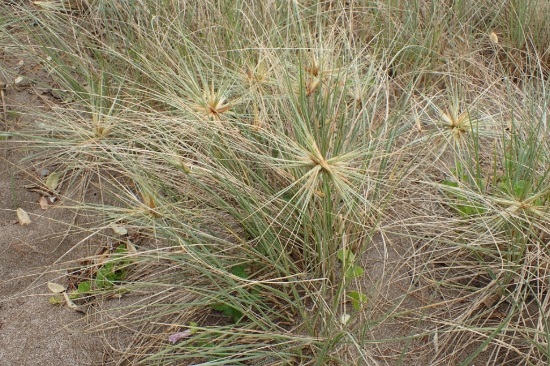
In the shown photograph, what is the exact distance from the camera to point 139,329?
170cm

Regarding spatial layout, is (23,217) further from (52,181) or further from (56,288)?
(56,288)

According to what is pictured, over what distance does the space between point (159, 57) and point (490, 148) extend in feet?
3.52

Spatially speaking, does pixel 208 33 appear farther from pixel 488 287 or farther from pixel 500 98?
pixel 488 287

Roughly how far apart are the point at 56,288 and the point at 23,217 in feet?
1.06

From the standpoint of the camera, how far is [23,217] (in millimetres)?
2031

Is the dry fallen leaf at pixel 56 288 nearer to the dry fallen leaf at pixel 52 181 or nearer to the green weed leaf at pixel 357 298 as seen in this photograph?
the dry fallen leaf at pixel 52 181

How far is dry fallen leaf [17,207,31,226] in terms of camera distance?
2.02 metres

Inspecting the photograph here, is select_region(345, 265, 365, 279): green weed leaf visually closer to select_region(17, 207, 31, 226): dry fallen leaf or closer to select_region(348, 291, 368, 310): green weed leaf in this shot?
select_region(348, 291, 368, 310): green weed leaf

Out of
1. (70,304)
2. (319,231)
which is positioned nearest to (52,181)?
(70,304)

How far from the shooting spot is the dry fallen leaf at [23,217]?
2.02m

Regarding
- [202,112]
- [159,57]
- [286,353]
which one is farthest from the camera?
[159,57]

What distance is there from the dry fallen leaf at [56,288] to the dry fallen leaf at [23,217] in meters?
0.29

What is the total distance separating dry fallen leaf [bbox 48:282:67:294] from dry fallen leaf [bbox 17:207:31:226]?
289 millimetres

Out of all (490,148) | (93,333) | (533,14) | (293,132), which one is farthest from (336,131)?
(533,14)
